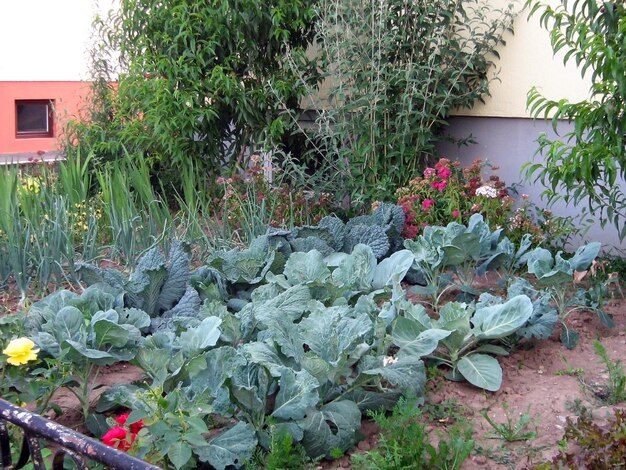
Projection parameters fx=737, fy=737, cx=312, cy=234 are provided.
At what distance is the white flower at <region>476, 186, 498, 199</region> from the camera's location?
16.8 ft

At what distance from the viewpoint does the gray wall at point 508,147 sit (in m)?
5.81

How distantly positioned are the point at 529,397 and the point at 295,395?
1.13 metres

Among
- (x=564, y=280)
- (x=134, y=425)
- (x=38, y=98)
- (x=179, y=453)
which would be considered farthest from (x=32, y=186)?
(x=38, y=98)

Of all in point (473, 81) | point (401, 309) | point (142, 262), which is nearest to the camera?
point (401, 309)

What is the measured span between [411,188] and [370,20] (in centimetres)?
148

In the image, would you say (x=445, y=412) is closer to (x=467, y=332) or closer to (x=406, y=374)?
(x=406, y=374)

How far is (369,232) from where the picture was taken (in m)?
4.93

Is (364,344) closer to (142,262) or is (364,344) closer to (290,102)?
(142,262)

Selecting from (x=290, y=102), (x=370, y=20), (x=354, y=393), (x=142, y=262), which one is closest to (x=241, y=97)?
(x=290, y=102)

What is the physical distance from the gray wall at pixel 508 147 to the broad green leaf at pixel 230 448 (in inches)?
147

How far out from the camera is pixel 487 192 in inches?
202

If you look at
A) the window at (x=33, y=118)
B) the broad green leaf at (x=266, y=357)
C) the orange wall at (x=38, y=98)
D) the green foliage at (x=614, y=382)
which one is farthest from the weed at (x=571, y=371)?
the window at (x=33, y=118)

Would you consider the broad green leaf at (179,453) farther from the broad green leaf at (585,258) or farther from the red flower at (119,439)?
the broad green leaf at (585,258)

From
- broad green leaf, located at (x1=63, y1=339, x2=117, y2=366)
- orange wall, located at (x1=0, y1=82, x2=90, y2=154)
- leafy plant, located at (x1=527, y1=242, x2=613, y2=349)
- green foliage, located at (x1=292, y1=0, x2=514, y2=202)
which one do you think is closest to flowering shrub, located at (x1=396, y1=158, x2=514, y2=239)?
green foliage, located at (x1=292, y1=0, x2=514, y2=202)
